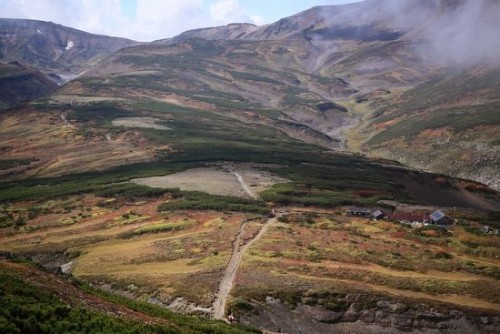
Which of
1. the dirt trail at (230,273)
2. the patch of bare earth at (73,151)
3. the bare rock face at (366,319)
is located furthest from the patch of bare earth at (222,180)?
the bare rock face at (366,319)

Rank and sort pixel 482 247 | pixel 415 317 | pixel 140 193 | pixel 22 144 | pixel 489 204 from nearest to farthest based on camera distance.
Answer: pixel 415 317 < pixel 482 247 < pixel 140 193 < pixel 489 204 < pixel 22 144

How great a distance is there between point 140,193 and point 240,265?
5791 centimetres

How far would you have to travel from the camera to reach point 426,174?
154125 mm

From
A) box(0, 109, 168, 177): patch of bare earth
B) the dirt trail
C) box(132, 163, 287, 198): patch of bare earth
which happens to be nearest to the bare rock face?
the dirt trail

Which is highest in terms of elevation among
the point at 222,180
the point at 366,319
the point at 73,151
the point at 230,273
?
the point at 73,151

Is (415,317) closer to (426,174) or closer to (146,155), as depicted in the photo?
(426,174)

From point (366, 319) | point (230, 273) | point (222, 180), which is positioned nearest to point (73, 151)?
point (222, 180)

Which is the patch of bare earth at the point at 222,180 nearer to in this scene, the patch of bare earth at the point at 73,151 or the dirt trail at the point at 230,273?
the patch of bare earth at the point at 73,151

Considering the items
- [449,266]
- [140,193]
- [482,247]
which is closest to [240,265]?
[449,266]

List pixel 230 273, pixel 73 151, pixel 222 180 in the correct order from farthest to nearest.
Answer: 1. pixel 73 151
2. pixel 222 180
3. pixel 230 273

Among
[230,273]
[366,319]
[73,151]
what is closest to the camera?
[366,319]

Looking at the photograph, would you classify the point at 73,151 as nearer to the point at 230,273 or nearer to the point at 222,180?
the point at 222,180

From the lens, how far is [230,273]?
193ft

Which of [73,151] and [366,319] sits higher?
[73,151]
